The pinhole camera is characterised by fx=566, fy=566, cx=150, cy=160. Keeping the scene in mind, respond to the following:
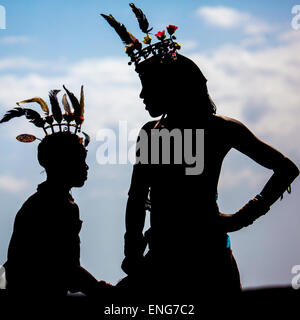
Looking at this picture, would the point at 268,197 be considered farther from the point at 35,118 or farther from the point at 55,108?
the point at 35,118

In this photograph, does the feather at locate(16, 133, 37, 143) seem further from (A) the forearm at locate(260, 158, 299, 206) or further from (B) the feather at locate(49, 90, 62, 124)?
(A) the forearm at locate(260, 158, 299, 206)

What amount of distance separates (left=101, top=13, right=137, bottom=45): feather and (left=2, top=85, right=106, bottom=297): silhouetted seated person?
1095 millimetres

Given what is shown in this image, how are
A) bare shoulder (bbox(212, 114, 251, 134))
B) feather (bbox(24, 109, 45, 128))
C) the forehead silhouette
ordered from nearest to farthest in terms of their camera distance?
bare shoulder (bbox(212, 114, 251, 134))
the forehead silhouette
feather (bbox(24, 109, 45, 128))

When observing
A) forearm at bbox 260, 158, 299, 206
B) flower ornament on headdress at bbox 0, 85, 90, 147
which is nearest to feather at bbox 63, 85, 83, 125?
flower ornament on headdress at bbox 0, 85, 90, 147

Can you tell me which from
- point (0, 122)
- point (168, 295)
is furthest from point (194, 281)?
point (0, 122)

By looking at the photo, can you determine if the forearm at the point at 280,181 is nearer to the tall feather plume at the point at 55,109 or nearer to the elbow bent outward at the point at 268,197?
the elbow bent outward at the point at 268,197

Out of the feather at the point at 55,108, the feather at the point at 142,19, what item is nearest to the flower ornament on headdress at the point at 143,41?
the feather at the point at 142,19

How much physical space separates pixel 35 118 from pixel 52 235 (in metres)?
1.18

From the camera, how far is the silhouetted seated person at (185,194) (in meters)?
4.63

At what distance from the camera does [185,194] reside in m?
4.73

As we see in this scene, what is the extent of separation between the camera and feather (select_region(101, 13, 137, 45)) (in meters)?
5.29

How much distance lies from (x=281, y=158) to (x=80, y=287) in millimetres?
2081

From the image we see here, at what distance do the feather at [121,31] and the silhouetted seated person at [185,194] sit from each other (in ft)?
1.32
